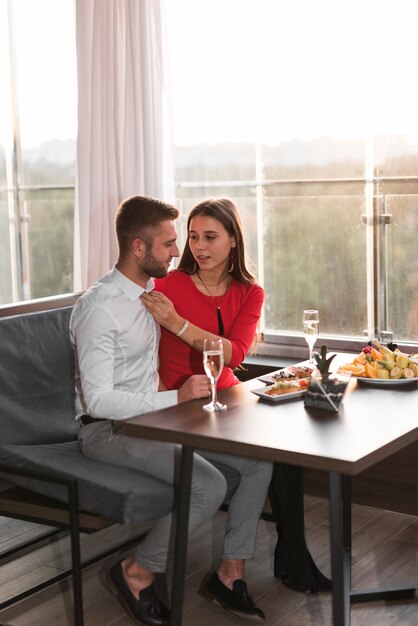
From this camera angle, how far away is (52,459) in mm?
2697

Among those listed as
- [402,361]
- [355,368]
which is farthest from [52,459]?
[402,361]

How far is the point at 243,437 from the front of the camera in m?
2.16

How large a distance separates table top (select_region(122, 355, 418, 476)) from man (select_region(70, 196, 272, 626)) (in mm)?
187

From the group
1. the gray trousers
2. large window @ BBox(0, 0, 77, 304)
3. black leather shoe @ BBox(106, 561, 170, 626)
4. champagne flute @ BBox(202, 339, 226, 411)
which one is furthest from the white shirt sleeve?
large window @ BBox(0, 0, 77, 304)

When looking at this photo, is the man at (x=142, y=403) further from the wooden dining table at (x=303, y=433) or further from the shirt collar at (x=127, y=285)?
the wooden dining table at (x=303, y=433)

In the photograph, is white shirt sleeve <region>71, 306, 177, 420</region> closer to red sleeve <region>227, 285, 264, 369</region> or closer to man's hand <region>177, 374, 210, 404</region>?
man's hand <region>177, 374, 210, 404</region>

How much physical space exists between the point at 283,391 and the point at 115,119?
6.38ft

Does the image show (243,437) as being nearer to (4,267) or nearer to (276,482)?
(276,482)

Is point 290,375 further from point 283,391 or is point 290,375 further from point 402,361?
point 402,361

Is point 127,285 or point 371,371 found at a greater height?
point 127,285

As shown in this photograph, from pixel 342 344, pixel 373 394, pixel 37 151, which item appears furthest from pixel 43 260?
pixel 373 394

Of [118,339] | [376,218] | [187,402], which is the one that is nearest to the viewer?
[187,402]

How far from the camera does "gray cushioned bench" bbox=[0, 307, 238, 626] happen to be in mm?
2496

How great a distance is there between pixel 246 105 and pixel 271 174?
1.04 ft
